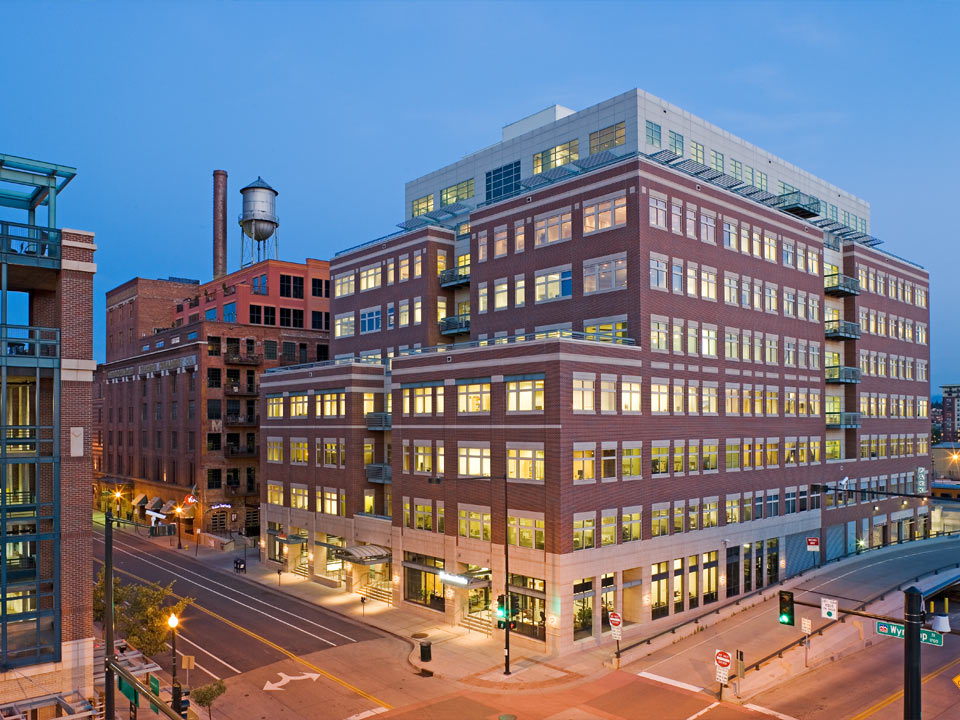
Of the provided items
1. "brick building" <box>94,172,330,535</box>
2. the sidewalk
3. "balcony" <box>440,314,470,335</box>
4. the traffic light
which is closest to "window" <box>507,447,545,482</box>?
the sidewalk

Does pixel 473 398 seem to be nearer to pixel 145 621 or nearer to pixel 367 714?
pixel 367 714

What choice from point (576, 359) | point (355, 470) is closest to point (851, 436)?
point (576, 359)

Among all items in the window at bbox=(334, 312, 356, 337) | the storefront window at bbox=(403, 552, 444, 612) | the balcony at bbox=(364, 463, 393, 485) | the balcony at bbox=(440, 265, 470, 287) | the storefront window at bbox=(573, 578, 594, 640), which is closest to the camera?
the storefront window at bbox=(573, 578, 594, 640)

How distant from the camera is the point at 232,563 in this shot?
6412 centimetres

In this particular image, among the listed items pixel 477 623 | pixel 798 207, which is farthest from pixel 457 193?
pixel 477 623

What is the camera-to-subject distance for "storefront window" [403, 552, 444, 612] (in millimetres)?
45938

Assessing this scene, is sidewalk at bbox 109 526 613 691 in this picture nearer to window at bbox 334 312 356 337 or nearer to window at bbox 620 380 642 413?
window at bbox 620 380 642 413

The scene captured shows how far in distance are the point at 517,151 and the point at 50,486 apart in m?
44.9

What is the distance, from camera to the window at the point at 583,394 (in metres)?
40.3

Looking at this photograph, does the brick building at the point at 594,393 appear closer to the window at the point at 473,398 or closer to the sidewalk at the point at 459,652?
the window at the point at 473,398

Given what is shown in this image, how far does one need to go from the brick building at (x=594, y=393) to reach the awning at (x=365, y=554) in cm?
19

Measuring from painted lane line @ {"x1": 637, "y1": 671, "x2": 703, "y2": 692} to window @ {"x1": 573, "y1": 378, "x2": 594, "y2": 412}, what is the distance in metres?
13.5

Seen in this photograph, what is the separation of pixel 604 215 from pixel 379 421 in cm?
2194

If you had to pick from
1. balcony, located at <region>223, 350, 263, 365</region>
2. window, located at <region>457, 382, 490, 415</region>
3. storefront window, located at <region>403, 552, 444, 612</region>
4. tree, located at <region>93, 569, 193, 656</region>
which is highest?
balcony, located at <region>223, 350, 263, 365</region>
